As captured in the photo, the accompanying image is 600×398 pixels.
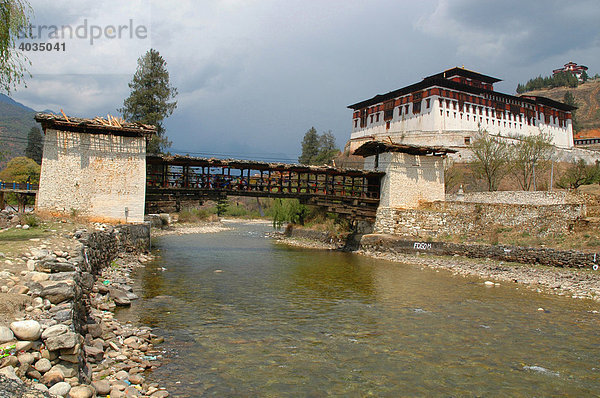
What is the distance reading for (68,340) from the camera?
523cm

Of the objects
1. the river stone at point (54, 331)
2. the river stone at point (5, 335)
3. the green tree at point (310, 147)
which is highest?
the green tree at point (310, 147)

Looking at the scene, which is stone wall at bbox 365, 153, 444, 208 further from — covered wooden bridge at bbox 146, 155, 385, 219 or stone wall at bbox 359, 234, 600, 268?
stone wall at bbox 359, 234, 600, 268

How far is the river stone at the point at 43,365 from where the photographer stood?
190 inches

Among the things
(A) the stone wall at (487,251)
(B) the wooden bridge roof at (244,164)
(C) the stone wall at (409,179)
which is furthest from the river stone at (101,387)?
(C) the stone wall at (409,179)

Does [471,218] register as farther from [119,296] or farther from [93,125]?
[93,125]

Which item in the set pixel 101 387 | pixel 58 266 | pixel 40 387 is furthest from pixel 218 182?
pixel 40 387

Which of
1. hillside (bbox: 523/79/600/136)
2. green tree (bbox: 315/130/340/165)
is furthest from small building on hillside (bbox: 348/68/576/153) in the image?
hillside (bbox: 523/79/600/136)

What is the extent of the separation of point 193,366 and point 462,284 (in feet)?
43.7

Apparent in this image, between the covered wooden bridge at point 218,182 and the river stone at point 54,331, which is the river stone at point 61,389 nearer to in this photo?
the river stone at point 54,331

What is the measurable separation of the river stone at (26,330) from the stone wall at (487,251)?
21.6m

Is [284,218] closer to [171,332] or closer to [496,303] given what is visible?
[496,303]

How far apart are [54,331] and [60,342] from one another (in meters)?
0.19

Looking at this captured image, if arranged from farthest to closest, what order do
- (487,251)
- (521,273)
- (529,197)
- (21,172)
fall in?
(21,172) < (529,197) < (487,251) < (521,273)

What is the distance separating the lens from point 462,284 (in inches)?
682
